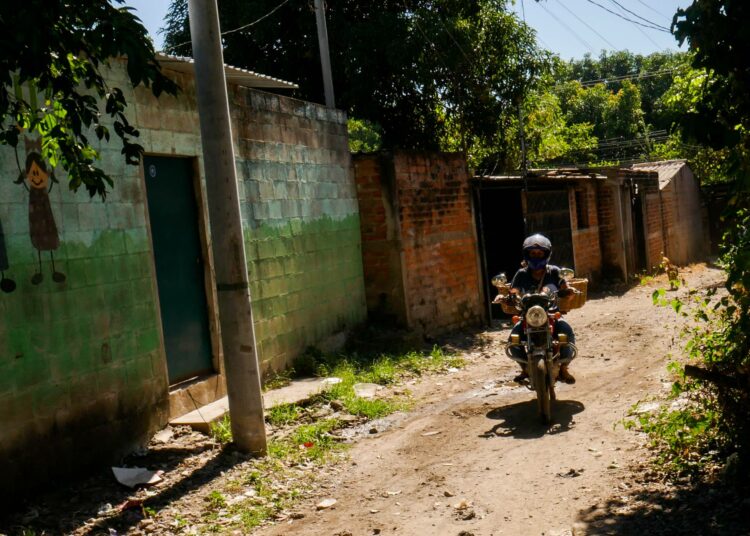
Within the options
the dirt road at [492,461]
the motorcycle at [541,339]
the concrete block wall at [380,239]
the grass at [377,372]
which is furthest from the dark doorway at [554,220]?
the motorcycle at [541,339]

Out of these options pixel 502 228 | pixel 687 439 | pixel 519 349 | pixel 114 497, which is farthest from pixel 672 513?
Result: pixel 502 228

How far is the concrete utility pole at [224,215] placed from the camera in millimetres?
5730

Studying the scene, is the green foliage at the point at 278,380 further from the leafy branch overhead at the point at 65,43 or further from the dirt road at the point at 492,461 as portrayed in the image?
the leafy branch overhead at the point at 65,43

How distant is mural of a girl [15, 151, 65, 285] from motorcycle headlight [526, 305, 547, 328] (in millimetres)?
3593

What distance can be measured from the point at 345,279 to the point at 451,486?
5.11 meters

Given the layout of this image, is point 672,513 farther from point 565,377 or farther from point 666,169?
point 666,169

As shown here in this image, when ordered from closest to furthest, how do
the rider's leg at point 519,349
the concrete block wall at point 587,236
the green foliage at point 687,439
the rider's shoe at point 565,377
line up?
the green foliage at point 687,439
the rider's leg at point 519,349
the rider's shoe at point 565,377
the concrete block wall at point 587,236

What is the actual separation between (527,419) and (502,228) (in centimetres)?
702

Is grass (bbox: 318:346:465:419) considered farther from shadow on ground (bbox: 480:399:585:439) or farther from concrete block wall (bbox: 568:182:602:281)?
concrete block wall (bbox: 568:182:602:281)

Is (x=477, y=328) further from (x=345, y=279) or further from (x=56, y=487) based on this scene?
(x=56, y=487)

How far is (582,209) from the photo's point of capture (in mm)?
16359

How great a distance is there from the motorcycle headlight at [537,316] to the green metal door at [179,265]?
119 inches

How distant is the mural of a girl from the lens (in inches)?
212

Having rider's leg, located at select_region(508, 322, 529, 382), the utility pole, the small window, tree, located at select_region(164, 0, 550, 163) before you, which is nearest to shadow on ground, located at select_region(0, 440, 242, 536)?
rider's leg, located at select_region(508, 322, 529, 382)
